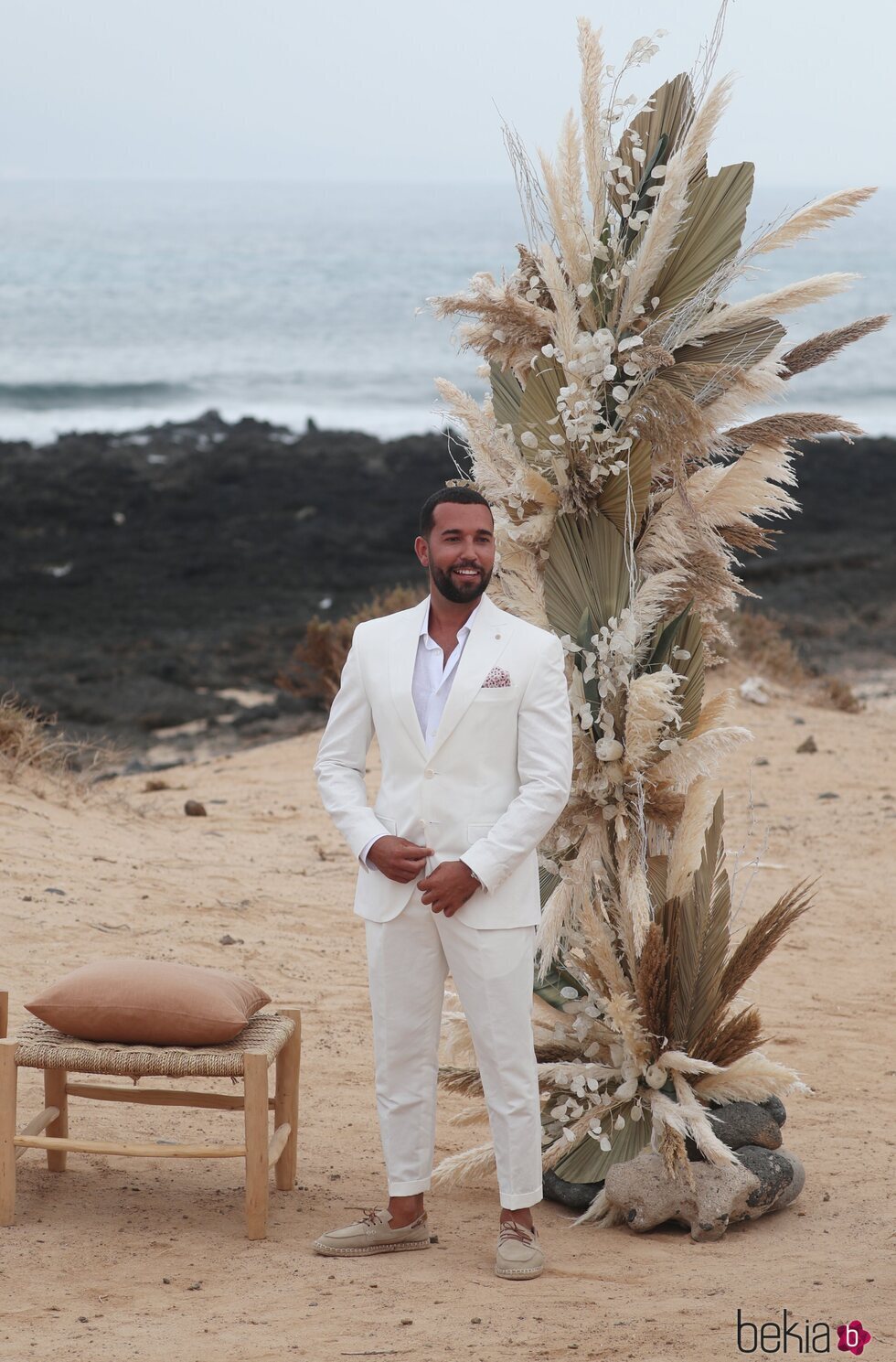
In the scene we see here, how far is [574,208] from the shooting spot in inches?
169

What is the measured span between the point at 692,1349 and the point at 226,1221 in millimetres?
1649

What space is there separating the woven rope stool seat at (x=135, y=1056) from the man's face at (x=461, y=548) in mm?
1475

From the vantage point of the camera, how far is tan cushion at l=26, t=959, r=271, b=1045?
4090 mm

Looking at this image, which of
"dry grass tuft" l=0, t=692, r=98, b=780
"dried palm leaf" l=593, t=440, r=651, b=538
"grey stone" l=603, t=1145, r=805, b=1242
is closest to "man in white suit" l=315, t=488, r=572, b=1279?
"grey stone" l=603, t=1145, r=805, b=1242

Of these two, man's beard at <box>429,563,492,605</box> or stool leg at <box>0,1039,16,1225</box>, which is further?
stool leg at <box>0,1039,16,1225</box>

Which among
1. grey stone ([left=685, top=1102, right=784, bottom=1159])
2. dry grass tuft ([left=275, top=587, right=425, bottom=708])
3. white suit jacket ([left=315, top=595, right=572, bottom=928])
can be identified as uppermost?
white suit jacket ([left=315, top=595, right=572, bottom=928])

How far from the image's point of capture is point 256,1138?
399cm

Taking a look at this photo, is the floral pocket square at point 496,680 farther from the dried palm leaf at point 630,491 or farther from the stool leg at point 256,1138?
the stool leg at point 256,1138

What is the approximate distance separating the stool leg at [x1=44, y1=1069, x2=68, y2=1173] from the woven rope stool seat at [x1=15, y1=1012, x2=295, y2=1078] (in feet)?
1.24

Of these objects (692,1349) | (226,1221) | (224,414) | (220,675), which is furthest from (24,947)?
(224,414)

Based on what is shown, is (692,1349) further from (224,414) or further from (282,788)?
(224,414)

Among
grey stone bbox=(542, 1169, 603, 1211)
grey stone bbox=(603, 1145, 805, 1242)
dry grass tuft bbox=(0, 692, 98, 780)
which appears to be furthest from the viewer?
dry grass tuft bbox=(0, 692, 98, 780)

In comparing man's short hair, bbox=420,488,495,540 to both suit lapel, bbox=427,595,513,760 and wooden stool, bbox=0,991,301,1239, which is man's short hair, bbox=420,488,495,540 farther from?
wooden stool, bbox=0,991,301,1239

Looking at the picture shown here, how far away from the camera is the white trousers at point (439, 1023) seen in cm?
375
